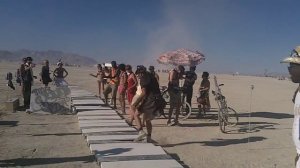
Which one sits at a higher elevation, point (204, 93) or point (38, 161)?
point (204, 93)

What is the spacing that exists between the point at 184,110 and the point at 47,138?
543cm

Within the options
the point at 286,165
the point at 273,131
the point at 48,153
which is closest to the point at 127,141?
the point at 48,153

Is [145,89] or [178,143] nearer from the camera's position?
[145,89]

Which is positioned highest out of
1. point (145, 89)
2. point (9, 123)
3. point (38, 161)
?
point (145, 89)

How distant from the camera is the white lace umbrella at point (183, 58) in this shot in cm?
1480

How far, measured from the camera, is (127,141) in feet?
28.0

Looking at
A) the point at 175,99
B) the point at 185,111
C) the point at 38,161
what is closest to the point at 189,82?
the point at 185,111

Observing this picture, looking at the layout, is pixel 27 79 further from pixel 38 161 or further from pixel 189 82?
pixel 38 161

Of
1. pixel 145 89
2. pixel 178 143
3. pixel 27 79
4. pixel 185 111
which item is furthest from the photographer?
pixel 27 79

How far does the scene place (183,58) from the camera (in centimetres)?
1489

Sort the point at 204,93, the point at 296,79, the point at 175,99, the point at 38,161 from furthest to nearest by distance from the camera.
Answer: the point at 204,93
the point at 175,99
the point at 38,161
the point at 296,79

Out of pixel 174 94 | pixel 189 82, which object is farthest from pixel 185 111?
pixel 174 94

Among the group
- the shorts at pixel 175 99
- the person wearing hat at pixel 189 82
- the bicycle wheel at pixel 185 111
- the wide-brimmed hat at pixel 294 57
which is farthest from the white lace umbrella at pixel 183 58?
the wide-brimmed hat at pixel 294 57

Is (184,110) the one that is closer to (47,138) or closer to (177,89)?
(177,89)
